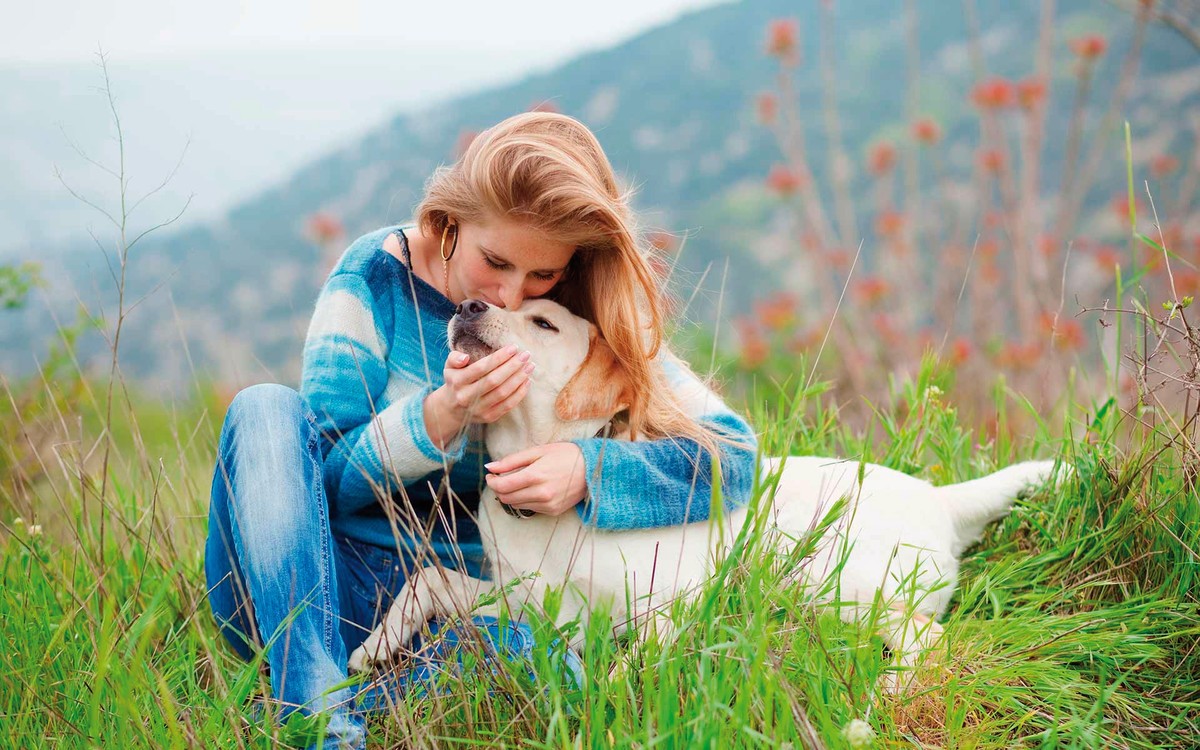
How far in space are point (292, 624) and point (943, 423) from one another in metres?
2.18

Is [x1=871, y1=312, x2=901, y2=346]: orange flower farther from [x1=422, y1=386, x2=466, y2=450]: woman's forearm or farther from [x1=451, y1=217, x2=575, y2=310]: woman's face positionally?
[x1=422, y1=386, x2=466, y2=450]: woman's forearm

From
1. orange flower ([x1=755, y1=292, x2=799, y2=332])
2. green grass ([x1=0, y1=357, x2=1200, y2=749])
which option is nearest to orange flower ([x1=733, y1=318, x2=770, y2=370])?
orange flower ([x1=755, y1=292, x2=799, y2=332])

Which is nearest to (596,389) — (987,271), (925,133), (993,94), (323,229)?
(323,229)

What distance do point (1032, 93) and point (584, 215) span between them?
3278 mm

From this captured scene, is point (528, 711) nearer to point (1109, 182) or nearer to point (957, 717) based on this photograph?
point (957, 717)

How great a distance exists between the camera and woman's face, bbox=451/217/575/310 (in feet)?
7.17

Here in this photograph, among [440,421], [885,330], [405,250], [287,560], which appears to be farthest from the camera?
[885,330]

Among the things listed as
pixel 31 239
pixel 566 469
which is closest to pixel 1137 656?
pixel 566 469

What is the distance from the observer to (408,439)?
2.09 meters

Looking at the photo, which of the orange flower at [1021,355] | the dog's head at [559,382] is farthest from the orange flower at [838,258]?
the dog's head at [559,382]

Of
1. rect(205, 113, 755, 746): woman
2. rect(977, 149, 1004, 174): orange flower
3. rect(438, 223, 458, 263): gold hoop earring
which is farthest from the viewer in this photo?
rect(977, 149, 1004, 174): orange flower

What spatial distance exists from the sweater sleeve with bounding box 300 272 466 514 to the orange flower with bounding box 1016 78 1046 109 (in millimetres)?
3548

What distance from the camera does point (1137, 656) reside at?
6.63 ft

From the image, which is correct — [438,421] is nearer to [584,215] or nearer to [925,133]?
[584,215]
